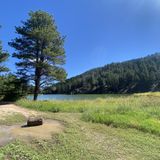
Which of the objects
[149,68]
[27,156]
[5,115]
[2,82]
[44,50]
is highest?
[149,68]

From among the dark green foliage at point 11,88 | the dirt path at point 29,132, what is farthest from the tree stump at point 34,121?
the dark green foliage at point 11,88

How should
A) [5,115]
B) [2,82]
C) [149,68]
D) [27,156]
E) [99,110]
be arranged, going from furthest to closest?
[149,68], [2,82], [99,110], [5,115], [27,156]

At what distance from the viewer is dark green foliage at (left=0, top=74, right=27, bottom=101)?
905 inches

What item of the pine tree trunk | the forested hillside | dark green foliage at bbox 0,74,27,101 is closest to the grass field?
dark green foliage at bbox 0,74,27,101

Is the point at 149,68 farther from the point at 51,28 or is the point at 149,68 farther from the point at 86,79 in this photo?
the point at 51,28

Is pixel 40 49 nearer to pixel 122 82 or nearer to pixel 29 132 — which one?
pixel 29 132

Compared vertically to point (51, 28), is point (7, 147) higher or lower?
lower

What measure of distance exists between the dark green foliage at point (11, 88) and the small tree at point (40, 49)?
43.7 inches

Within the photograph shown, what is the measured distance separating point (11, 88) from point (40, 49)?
4461mm

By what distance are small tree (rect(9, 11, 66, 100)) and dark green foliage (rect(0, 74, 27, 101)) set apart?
3.64 ft

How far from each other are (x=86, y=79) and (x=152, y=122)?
12051 cm

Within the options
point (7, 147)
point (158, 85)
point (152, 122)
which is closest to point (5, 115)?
point (7, 147)

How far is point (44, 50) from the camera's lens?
24578mm

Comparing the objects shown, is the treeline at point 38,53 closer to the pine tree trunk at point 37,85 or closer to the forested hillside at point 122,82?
the pine tree trunk at point 37,85
